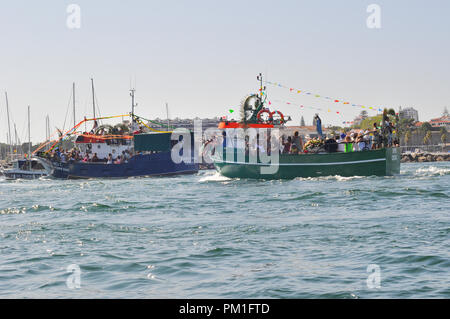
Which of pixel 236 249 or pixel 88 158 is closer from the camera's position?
pixel 236 249

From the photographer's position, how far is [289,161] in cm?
3198

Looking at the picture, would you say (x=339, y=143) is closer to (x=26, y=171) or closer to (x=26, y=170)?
(x=26, y=171)

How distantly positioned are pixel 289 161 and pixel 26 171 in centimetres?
3465

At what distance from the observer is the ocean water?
28.7 ft

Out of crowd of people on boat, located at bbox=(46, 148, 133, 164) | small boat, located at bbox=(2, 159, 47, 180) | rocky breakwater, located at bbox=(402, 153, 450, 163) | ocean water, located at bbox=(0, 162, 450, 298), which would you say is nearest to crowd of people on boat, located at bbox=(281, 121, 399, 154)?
ocean water, located at bbox=(0, 162, 450, 298)

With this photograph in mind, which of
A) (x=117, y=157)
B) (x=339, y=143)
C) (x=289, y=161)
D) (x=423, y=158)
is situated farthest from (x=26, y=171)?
(x=423, y=158)

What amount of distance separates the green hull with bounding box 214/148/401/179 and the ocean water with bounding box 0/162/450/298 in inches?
362

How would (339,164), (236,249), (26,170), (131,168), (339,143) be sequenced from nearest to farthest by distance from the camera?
A: (236,249) < (339,164) < (339,143) < (131,168) < (26,170)

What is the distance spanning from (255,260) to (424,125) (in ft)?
554

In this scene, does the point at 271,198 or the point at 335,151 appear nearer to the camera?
the point at 271,198

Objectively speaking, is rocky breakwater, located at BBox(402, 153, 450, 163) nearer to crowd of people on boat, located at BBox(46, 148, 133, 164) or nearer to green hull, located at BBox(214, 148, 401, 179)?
crowd of people on boat, located at BBox(46, 148, 133, 164)
